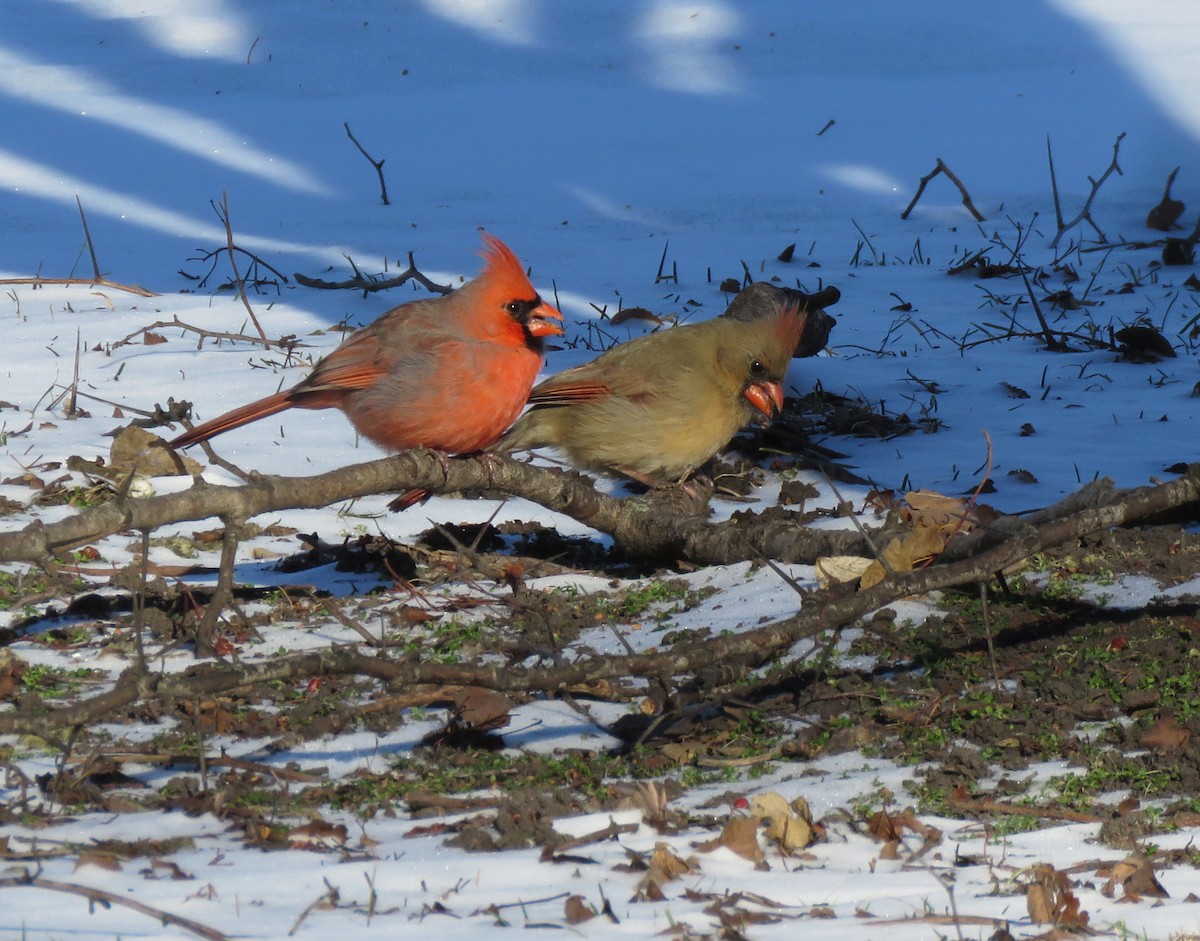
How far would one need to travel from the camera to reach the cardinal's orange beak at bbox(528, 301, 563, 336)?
4602 mm

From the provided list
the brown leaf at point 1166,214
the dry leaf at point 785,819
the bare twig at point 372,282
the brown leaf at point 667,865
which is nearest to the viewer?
the brown leaf at point 667,865

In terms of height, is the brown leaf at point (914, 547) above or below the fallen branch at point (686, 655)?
below

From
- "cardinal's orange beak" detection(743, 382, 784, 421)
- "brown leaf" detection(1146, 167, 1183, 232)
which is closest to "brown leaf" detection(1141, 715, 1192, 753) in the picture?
"cardinal's orange beak" detection(743, 382, 784, 421)

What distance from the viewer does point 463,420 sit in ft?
14.3

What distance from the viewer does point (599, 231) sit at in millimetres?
9828

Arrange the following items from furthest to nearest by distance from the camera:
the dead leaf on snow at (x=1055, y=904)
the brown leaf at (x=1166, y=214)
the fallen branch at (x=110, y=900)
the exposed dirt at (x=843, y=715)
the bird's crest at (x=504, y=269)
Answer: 1. the brown leaf at (x=1166, y=214)
2. the bird's crest at (x=504, y=269)
3. the exposed dirt at (x=843, y=715)
4. the dead leaf on snow at (x=1055, y=904)
5. the fallen branch at (x=110, y=900)

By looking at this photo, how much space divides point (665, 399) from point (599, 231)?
4.49m

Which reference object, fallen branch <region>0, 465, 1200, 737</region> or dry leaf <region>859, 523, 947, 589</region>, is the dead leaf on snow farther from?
dry leaf <region>859, 523, 947, 589</region>

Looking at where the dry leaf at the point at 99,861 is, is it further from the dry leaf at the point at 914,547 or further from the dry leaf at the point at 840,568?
the dry leaf at the point at 914,547

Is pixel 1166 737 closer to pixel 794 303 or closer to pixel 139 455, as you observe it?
pixel 794 303

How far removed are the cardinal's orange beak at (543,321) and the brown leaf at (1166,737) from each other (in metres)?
2.21

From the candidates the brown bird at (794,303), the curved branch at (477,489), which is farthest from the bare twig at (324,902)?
the brown bird at (794,303)

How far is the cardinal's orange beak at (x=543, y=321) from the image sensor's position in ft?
15.1

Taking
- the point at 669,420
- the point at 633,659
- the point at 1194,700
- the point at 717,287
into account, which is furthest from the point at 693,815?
the point at 717,287
